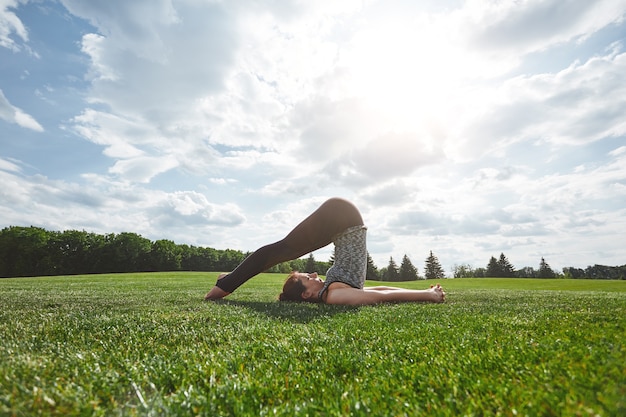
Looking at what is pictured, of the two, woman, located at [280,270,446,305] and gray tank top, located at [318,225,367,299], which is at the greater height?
gray tank top, located at [318,225,367,299]

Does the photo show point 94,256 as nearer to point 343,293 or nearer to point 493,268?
point 343,293

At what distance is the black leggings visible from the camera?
24.1 feet

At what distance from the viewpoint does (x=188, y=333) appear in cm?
378

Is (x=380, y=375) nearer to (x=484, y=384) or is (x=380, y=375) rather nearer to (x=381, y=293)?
(x=484, y=384)

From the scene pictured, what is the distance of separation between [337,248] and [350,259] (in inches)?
15.6

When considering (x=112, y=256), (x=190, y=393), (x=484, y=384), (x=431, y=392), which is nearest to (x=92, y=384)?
(x=190, y=393)

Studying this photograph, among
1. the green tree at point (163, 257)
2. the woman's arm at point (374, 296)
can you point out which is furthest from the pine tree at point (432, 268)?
the woman's arm at point (374, 296)

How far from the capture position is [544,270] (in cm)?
8812

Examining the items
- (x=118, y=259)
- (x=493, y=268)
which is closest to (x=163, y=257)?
(x=118, y=259)

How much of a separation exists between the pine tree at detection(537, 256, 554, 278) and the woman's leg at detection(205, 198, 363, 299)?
325 feet

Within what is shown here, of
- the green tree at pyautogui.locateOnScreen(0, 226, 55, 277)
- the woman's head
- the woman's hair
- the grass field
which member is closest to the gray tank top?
the woman's head

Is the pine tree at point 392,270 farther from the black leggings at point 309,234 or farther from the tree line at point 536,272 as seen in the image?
the black leggings at point 309,234

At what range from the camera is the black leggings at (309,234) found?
736cm

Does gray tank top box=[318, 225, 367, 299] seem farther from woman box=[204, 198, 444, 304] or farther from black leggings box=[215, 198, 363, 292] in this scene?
black leggings box=[215, 198, 363, 292]
